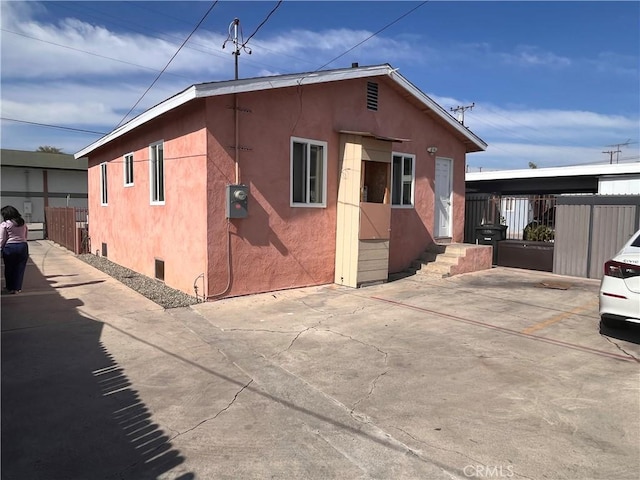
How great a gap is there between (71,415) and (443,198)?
35.9ft

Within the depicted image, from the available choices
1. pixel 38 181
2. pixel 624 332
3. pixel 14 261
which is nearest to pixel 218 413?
pixel 624 332

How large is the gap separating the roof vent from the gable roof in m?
0.33

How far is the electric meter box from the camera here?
7.78 metres

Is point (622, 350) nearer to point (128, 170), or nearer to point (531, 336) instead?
point (531, 336)

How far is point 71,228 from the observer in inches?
663

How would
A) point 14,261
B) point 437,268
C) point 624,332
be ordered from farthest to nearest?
point 437,268
point 14,261
point 624,332

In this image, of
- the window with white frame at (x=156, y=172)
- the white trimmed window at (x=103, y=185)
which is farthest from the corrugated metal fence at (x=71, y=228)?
the window with white frame at (x=156, y=172)

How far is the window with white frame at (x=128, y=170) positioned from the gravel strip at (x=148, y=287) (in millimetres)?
2404

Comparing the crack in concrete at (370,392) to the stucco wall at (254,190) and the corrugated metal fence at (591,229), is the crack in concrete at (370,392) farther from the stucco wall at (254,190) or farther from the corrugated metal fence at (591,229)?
→ the corrugated metal fence at (591,229)

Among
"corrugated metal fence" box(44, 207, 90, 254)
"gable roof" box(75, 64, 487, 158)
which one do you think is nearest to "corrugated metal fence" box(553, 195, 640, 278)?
"gable roof" box(75, 64, 487, 158)

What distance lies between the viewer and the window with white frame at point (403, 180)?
11.1 m

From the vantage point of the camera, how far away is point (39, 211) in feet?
92.4

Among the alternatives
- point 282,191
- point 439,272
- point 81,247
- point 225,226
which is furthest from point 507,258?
point 81,247

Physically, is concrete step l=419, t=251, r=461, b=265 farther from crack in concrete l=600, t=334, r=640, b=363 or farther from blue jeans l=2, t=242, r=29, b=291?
blue jeans l=2, t=242, r=29, b=291
